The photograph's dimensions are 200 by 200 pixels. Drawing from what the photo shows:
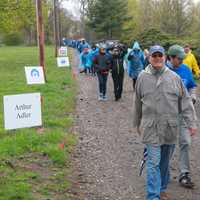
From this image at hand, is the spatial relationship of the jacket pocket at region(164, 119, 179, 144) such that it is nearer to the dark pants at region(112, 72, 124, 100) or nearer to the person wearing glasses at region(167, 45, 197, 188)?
the person wearing glasses at region(167, 45, 197, 188)

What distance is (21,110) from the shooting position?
9625 mm

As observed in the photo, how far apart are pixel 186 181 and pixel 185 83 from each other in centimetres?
140

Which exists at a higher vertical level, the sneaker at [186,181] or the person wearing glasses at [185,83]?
the person wearing glasses at [185,83]

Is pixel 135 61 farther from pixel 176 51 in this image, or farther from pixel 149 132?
pixel 149 132

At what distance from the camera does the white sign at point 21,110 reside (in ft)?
30.6

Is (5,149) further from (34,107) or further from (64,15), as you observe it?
(64,15)

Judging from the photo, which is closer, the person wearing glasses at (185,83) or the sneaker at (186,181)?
the person wearing glasses at (185,83)

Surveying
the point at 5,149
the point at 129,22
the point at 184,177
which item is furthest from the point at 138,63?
the point at 129,22

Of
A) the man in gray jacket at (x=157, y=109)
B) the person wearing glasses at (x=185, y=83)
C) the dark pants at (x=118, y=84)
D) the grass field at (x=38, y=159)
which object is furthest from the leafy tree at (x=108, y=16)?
the man in gray jacket at (x=157, y=109)

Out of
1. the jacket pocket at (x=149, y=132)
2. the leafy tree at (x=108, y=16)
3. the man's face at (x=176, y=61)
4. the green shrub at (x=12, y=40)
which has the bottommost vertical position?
the jacket pocket at (x=149, y=132)

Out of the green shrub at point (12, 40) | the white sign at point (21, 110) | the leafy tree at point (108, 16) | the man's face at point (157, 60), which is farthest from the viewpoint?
the green shrub at point (12, 40)

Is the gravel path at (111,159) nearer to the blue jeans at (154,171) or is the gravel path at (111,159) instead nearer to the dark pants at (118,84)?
the blue jeans at (154,171)

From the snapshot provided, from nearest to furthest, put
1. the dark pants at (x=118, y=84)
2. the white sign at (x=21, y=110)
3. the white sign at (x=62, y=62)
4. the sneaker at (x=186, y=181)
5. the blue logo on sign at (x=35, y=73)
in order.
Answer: the sneaker at (x=186, y=181) < the white sign at (x=21, y=110) < the blue logo on sign at (x=35, y=73) < the dark pants at (x=118, y=84) < the white sign at (x=62, y=62)

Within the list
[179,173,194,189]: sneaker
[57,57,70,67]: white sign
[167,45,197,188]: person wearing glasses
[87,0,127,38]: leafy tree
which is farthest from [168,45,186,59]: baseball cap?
[87,0,127,38]: leafy tree
